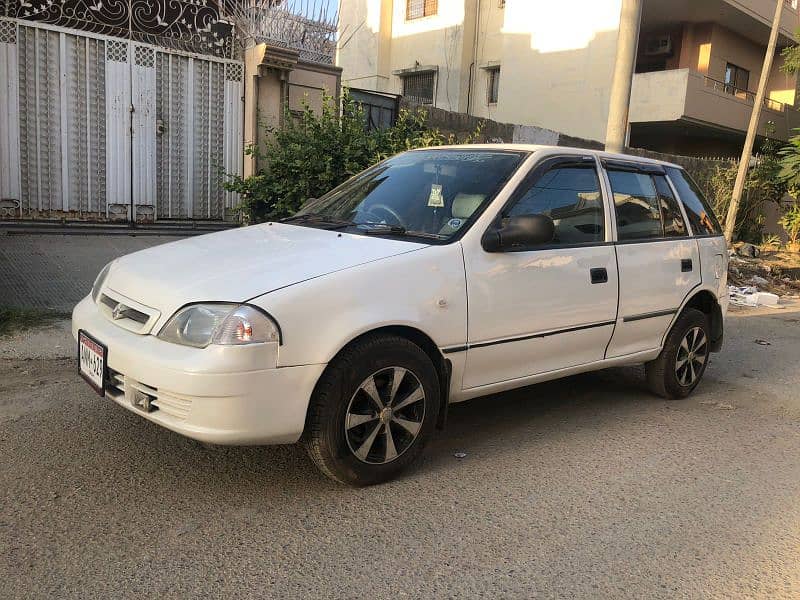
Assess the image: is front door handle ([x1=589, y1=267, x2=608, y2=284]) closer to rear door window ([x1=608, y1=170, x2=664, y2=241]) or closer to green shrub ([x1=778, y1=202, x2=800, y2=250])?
rear door window ([x1=608, y1=170, x2=664, y2=241])

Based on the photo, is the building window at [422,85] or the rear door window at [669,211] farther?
the building window at [422,85]

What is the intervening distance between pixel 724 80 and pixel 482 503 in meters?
23.5

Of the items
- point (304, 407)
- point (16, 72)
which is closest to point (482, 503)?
point (304, 407)

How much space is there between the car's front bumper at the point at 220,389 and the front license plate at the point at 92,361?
0.18 m

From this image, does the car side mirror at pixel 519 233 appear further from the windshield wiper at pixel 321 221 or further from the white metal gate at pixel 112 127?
the white metal gate at pixel 112 127

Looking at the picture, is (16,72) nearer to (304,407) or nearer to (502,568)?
(304,407)

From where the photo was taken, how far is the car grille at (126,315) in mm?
3182

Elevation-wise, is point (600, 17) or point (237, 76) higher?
point (600, 17)

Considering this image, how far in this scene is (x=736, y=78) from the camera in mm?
23625

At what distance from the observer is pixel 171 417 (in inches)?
119

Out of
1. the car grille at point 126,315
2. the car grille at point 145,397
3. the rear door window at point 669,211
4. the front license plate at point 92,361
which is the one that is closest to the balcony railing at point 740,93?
the rear door window at point 669,211

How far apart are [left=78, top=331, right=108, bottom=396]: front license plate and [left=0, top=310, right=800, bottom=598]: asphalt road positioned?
45 centimetres

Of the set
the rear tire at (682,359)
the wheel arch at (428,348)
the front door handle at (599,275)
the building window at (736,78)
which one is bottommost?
the rear tire at (682,359)

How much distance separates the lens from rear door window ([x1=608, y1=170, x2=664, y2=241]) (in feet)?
15.3
